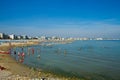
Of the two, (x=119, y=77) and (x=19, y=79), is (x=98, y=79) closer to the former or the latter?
(x=119, y=77)

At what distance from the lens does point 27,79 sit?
15.7 meters

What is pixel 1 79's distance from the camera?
50.5 ft

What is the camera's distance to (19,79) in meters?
15.8

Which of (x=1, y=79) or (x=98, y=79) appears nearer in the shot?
(x=1, y=79)

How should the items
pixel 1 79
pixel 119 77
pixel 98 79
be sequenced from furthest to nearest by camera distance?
pixel 119 77
pixel 98 79
pixel 1 79

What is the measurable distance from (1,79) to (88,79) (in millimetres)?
9322

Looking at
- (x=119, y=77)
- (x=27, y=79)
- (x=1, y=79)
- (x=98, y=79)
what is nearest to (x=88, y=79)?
(x=98, y=79)

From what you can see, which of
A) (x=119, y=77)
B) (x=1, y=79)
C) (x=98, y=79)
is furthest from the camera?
(x=119, y=77)

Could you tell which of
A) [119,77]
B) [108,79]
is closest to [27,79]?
[108,79]

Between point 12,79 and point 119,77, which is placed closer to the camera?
point 12,79

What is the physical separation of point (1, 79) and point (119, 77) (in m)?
13.3

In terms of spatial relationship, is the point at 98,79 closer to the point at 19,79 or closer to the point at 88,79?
the point at 88,79

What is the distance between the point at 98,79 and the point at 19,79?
873 centimetres

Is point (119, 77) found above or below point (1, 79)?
below
